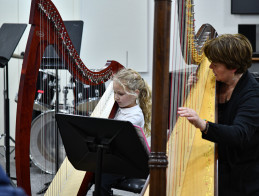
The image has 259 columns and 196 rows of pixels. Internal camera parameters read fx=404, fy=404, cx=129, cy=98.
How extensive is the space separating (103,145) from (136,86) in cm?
88

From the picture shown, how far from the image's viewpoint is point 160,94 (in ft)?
3.10

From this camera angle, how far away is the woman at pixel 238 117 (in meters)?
1.69

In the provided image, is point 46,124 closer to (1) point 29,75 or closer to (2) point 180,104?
(2) point 180,104

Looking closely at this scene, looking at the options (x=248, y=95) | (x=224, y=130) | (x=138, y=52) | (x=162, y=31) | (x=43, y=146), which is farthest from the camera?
(x=138, y=52)

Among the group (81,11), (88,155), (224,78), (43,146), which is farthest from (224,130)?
(81,11)

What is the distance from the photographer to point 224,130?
1.62 meters

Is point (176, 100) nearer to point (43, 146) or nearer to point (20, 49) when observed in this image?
point (43, 146)

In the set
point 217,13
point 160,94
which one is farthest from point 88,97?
point 160,94

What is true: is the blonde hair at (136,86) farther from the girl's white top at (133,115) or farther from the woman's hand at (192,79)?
the woman's hand at (192,79)

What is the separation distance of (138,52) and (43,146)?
1.75 m

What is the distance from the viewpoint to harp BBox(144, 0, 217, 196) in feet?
3.08

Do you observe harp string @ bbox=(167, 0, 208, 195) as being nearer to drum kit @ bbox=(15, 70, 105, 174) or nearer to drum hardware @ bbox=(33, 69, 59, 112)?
drum kit @ bbox=(15, 70, 105, 174)

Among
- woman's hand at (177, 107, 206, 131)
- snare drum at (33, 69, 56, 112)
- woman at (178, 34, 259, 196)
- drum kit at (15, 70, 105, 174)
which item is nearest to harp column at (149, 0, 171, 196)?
woman's hand at (177, 107, 206, 131)

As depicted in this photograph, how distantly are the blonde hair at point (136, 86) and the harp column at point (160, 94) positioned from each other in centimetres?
145
